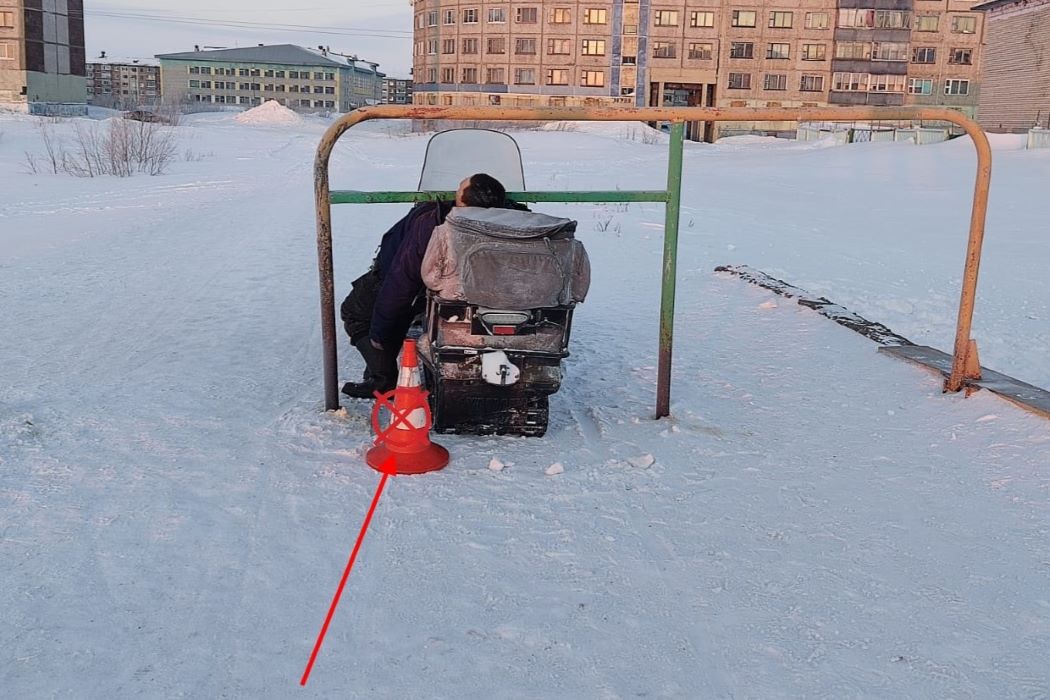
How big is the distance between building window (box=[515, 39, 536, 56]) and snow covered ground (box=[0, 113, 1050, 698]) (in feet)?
202

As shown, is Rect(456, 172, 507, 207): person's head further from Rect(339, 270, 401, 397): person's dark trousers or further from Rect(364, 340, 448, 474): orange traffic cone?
Rect(364, 340, 448, 474): orange traffic cone

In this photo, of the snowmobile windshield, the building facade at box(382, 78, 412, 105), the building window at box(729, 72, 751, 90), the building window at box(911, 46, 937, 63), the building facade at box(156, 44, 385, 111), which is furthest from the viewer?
the building facade at box(382, 78, 412, 105)

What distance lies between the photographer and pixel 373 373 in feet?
16.0

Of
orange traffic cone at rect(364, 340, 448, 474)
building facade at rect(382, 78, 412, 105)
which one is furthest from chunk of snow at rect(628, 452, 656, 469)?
building facade at rect(382, 78, 412, 105)

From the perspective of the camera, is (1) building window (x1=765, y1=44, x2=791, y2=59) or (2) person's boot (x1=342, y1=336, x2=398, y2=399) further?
(1) building window (x1=765, y1=44, x2=791, y2=59)

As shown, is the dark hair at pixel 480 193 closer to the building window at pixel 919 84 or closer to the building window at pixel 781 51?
the building window at pixel 781 51

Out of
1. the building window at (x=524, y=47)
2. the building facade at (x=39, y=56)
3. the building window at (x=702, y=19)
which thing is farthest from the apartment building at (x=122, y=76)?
the building window at (x=702, y=19)

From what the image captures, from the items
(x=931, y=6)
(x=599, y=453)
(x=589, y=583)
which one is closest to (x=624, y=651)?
(x=589, y=583)

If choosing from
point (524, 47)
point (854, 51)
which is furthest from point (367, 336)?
point (854, 51)

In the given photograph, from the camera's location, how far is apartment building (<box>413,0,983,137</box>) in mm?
64438

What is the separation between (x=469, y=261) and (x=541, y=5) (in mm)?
65222

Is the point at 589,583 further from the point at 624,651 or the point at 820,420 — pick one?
the point at 820,420

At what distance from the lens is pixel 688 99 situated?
67062mm

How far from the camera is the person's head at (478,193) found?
14.8 ft
